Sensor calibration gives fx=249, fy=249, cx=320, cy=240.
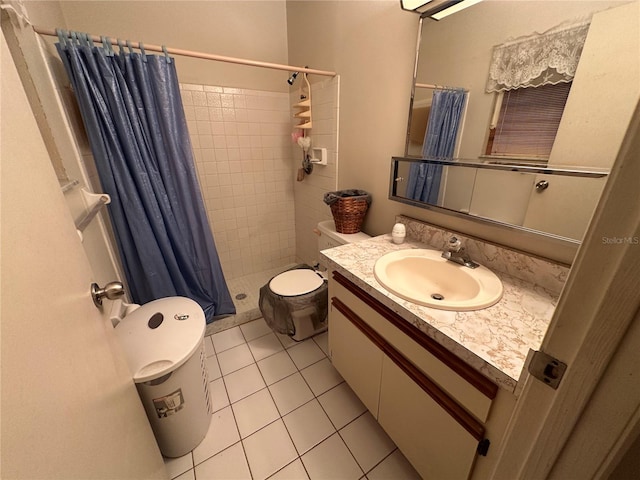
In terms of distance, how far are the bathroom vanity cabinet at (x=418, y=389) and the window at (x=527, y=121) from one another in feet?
2.34

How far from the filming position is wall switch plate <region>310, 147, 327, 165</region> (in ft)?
6.07

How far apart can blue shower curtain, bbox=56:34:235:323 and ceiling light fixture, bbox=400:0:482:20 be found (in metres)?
1.30

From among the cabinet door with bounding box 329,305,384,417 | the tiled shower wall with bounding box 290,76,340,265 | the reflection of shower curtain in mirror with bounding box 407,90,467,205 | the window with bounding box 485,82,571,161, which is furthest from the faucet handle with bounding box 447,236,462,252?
the tiled shower wall with bounding box 290,76,340,265

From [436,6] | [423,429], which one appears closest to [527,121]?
[436,6]

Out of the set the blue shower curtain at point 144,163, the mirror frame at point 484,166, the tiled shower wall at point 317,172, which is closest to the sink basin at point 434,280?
the mirror frame at point 484,166

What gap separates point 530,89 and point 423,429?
118 cm

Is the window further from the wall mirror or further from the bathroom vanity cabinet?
the bathroom vanity cabinet

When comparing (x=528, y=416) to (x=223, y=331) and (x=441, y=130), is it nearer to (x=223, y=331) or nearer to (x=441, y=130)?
(x=441, y=130)

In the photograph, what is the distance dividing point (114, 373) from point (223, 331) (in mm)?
1277

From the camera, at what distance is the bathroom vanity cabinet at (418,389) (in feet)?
2.16

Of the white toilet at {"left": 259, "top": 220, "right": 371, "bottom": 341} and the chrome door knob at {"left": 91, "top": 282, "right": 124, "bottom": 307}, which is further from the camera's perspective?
the white toilet at {"left": 259, "top": 220, "right": 371, "bottom": 341}

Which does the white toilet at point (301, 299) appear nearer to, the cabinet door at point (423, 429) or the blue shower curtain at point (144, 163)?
the blue shower curtain at point (144, 163)

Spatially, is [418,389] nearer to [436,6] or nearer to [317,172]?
[436,6]

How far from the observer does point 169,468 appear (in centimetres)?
109
